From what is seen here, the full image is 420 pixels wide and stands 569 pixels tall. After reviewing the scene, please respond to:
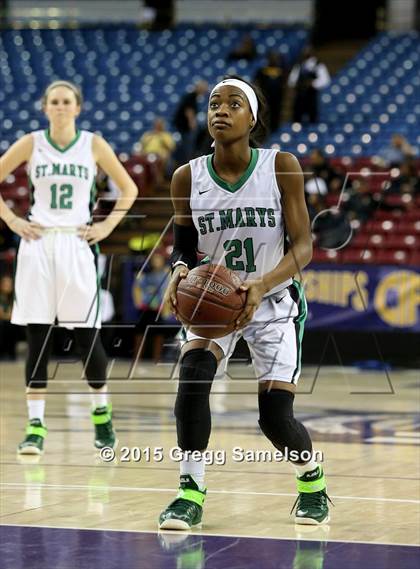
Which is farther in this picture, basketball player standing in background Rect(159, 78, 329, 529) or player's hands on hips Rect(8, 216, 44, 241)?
player's hands on hips Rect(8, 216, 44, 241)

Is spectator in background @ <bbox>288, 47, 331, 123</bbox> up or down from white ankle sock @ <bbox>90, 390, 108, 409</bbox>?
down

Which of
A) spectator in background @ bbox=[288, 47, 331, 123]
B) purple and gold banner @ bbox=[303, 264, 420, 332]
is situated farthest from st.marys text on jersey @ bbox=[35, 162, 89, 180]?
spectator in background @ bbox=[288, 47, 331, 123]

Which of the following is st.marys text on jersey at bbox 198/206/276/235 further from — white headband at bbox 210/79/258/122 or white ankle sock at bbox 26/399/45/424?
white ankle sock at bbox 26/399/45/424

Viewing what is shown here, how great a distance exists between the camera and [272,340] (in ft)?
16.1

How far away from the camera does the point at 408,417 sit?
8.98 m

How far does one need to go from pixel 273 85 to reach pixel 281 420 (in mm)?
14925

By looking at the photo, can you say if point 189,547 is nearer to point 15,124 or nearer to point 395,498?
point 395,498

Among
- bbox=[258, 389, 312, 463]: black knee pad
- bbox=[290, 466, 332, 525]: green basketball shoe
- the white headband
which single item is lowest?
bbox=[290, 466, 332, 525]: green basketball shoe

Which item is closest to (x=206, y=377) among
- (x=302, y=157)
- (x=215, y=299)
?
(x=215, y=299)

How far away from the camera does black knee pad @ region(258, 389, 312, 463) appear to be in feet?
15.9

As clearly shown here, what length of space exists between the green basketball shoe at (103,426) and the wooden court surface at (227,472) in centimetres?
8

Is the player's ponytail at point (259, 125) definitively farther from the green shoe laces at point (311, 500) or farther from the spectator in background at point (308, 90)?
the spectator in background at point (308, 90)

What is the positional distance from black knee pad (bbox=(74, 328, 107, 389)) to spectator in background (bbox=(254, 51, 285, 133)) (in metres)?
12.4

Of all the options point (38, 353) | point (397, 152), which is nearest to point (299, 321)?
point (38, 353)
